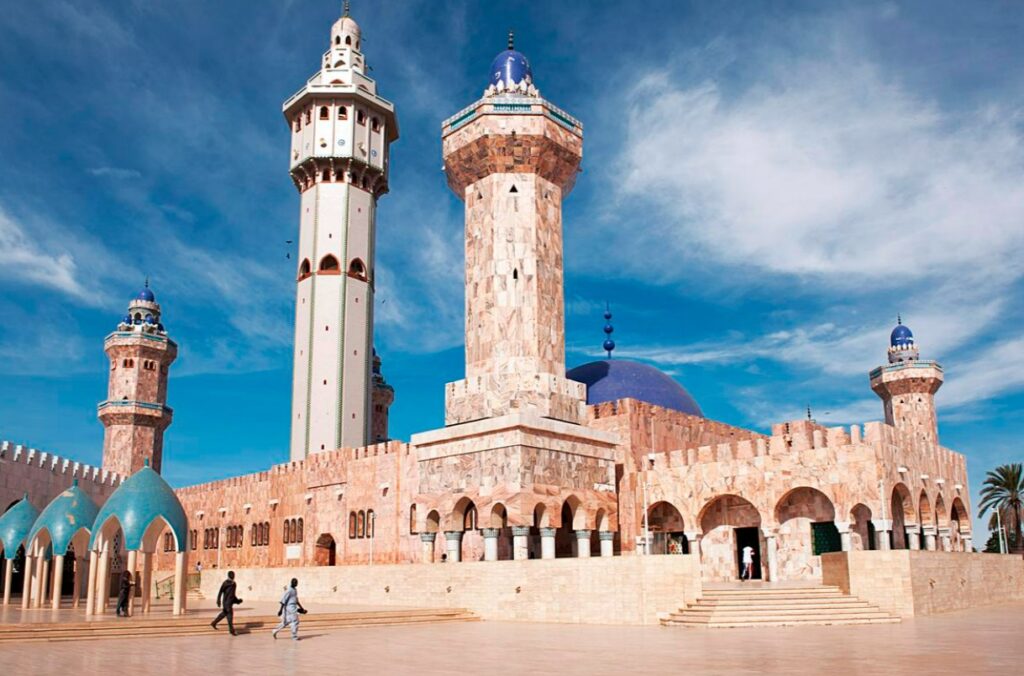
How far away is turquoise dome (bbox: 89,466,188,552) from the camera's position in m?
19.6

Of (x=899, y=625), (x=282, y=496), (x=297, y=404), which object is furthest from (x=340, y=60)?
(x=899, y=625)

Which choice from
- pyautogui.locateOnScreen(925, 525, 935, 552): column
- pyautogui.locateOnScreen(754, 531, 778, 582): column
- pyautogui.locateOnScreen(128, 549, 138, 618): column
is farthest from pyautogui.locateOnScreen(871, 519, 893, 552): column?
pyautogui.locateOnScreen(128, 549, 138, 618): column

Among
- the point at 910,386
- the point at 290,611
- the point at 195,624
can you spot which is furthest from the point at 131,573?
the point at 910,386

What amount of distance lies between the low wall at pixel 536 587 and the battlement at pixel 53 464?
14.2 metres

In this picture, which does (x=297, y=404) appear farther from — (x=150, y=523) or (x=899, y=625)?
(x=899, y=625)

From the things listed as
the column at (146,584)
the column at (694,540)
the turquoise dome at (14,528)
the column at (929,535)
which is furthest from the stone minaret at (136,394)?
the column at (929,535)

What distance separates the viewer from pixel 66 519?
908 inches

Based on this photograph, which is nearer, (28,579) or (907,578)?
(907,578)

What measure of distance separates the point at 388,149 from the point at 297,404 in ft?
48.5

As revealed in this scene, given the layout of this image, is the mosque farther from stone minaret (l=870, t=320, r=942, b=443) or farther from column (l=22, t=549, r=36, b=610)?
stone minaret (l=870, t=320, r=942, b=443)

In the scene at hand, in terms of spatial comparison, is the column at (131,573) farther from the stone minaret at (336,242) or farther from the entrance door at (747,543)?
the stone minaret at (336,242)

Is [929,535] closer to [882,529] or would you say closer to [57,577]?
[882,529]

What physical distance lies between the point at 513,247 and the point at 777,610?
1479cm

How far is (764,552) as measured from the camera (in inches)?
1060
